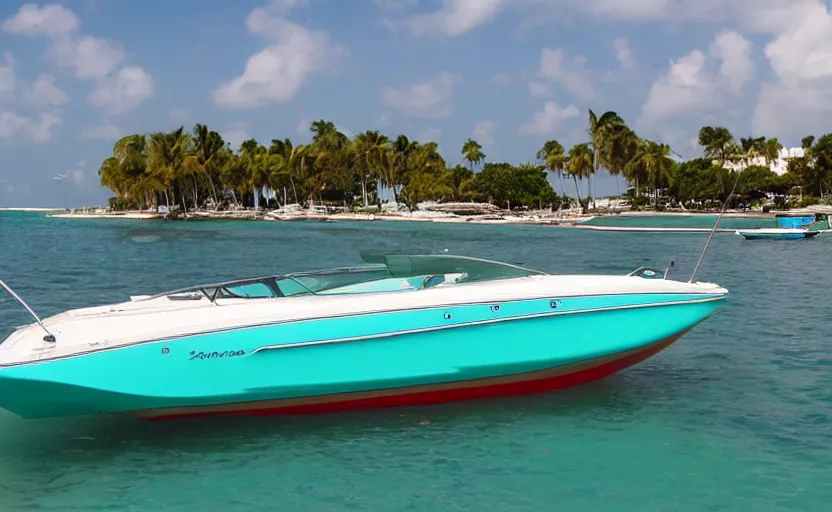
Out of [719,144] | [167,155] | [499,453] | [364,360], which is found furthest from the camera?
[719,144]

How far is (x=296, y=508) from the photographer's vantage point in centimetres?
624

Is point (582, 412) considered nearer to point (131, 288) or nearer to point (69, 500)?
point (69, 500)

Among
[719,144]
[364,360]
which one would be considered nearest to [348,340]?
[364,360]

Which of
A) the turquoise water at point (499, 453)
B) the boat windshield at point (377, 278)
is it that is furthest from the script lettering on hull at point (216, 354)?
the boat windshield at point (377, 278)

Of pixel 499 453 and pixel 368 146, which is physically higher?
pixel 368 146

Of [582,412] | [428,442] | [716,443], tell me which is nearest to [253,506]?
[428,442]

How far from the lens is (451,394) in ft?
27.2

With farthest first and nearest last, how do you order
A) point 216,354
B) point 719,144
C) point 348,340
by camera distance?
point 719,144 → point 348,340 → point 216,354

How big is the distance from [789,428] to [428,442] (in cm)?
358

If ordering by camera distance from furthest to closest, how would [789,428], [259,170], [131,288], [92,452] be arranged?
[259,170] → [131,288] → [789,428] → [92,452]

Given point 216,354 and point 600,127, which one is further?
point 600,127

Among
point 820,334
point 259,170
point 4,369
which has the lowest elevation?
point 820,334

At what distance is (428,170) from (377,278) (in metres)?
108

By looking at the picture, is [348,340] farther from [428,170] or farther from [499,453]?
[428,170]
